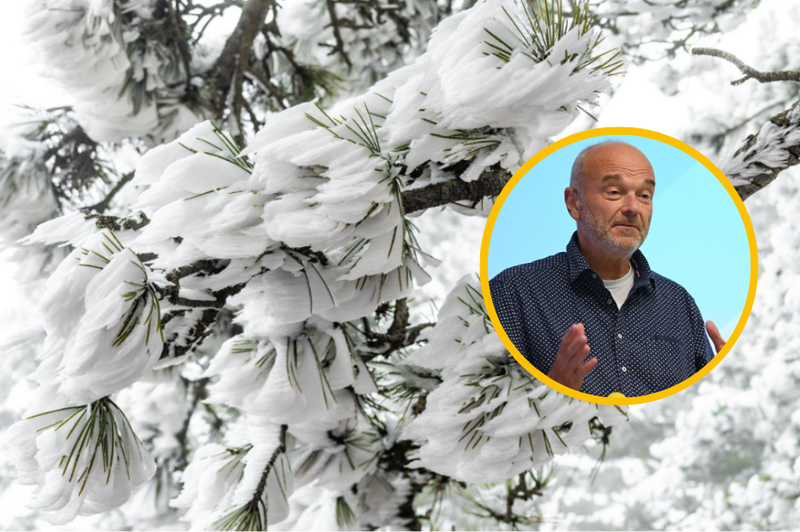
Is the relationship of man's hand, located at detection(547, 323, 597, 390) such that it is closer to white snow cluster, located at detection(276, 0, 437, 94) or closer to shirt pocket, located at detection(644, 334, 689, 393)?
shirt pocket, located at detection(644, 334, 689, 393)

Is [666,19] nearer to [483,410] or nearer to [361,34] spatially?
[361,34]

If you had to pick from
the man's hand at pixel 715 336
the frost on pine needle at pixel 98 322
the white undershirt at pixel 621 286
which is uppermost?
the white undershirt at pixel 621 286

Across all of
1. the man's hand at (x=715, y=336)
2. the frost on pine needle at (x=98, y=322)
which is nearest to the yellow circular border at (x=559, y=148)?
the man's hand at (x=715, y=336)

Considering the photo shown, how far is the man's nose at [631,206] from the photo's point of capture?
206 mm

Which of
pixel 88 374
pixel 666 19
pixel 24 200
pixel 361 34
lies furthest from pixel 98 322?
pixel 666 19

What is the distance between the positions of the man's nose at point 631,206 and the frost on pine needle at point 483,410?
6cm

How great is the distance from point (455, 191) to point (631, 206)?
0.05 m

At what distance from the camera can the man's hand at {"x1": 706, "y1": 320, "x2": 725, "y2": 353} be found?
0.21 meters

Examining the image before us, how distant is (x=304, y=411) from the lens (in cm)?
26

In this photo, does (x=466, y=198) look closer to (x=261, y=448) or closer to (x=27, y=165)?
(x=261, y=448)

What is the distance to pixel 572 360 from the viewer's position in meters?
0.21

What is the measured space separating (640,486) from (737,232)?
1.43 m

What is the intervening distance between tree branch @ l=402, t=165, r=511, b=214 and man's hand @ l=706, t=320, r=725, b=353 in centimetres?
8

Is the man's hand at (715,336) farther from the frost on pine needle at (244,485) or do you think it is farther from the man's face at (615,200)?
the frost on pine needle at (244,485)
